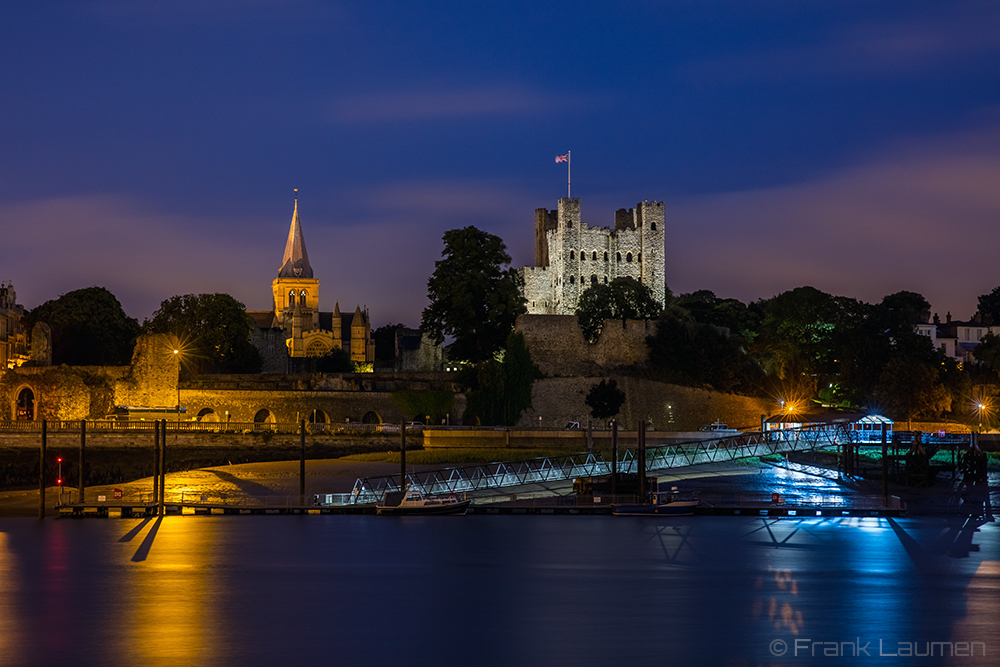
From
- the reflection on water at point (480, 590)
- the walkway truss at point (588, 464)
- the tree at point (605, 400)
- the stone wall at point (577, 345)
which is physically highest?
the stone wall at point (577, 345)

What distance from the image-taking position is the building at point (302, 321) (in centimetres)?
9181

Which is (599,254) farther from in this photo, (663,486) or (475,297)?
(663,486)

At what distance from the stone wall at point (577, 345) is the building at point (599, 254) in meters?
17.6

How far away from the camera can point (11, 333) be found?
59.3 meters

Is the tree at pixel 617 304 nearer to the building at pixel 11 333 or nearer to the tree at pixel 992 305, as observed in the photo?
the building at pixel 11 333

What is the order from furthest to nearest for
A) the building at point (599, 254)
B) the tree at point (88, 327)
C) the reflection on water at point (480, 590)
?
the building at point (599, 254) < the tree at point (88, 327) < the reflection on water at point (480, 590)

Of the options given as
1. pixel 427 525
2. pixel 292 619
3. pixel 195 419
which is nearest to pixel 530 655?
pixel 292 619

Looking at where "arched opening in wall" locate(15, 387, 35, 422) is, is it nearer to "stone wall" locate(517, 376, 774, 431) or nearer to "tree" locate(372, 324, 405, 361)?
"stone wall" locate(517, 376, 774, 431)

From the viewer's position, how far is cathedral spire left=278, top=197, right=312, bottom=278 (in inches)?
4441

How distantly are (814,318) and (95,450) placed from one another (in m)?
36.0

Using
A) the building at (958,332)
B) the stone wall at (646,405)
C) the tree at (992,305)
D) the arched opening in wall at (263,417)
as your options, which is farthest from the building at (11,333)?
the tree at (992,305)

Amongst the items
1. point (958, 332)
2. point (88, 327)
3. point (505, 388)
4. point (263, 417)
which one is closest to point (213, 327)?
point (88, 327)

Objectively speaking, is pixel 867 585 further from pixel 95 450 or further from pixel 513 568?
pixel 95 450

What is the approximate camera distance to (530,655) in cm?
1441
